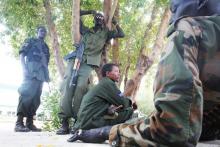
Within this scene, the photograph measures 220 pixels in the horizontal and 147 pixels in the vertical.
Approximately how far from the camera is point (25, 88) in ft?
19.7

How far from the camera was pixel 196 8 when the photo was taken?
1.88 m

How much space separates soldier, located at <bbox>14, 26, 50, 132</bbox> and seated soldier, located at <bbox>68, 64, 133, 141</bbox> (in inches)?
73.9

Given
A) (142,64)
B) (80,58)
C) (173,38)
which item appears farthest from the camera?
(142,64)

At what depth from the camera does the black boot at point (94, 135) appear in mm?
3112

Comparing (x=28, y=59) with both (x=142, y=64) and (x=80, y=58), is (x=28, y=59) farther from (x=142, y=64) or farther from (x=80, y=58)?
(x=142, y=64)

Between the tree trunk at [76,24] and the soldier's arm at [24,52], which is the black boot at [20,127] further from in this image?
the tree trunk at [76,24]

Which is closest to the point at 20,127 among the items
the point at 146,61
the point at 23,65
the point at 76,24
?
the point at 23,65

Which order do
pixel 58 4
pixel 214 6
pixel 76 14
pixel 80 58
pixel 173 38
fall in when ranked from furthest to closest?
1. pixel 58 4
2. pixel 76 14
3. pixel 80 58
4. pixel 214 6
5. pixel 173 38

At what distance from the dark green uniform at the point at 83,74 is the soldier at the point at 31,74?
71 centimetres

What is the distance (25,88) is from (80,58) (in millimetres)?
1170

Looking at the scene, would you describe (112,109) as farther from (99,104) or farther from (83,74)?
(83,74)

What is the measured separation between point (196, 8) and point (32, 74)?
439 cm

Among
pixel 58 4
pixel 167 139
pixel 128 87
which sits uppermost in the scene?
pixel 58 4

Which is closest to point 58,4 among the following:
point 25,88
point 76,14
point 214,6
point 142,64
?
point 142,64
